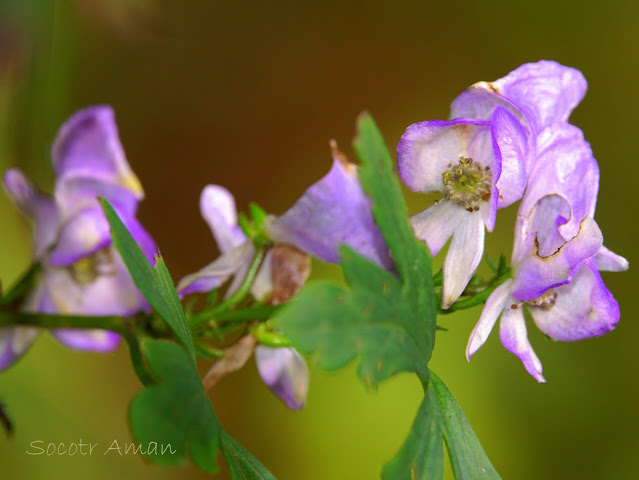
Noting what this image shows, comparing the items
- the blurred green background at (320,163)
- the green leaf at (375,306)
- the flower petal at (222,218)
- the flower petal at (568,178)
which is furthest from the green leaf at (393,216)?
the blurred green background at (320,163)

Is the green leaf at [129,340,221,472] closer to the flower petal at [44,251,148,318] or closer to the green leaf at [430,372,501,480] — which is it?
the green leaf at [430,372,501,480]

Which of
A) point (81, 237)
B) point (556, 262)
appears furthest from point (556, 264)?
point (81, 237)

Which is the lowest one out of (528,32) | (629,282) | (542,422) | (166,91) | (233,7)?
(542,422)

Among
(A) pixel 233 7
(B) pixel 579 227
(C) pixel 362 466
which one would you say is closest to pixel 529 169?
(B) pixel 579 227

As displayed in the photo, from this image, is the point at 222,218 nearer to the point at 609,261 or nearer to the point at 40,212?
the point at 40,212

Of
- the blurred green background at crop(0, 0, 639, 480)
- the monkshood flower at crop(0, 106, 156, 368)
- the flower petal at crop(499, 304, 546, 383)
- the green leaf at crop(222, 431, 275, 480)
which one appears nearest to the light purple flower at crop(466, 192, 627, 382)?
the flower petal at crop(499, 304, 546, 383)

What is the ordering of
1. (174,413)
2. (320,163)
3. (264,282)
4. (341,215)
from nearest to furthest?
1. (174,413)
2. (341,215)
3. (264,282)
4. (320,163)

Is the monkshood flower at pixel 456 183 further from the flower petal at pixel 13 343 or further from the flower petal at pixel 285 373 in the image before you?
the flower petal at pixel 13 343

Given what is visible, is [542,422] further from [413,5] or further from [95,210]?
[95,210]
